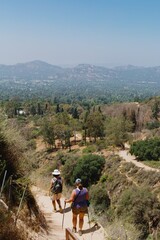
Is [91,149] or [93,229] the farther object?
[91,149]

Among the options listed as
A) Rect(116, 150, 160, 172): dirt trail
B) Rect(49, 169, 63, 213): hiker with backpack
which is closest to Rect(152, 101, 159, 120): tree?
Rect(116, 150, 160, 172): dirt trail

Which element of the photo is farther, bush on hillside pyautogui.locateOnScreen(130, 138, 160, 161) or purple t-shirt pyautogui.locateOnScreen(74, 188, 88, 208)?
bush on hillside pyautogui.locateOnScreen(130, 138, 160, 161)

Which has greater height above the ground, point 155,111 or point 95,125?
point 95,125

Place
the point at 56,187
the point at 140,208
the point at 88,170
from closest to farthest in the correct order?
the point at 56,187, the point at 140,208, the point at 88,170

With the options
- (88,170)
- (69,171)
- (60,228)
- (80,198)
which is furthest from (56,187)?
(69,171)

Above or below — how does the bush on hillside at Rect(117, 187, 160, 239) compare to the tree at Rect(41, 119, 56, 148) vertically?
above

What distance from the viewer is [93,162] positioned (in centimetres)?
3662

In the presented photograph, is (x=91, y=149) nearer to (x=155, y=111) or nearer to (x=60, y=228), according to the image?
(x=155, y=111)

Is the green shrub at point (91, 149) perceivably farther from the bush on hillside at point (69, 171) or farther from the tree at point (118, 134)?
the bush on hillside at point (69, 171)

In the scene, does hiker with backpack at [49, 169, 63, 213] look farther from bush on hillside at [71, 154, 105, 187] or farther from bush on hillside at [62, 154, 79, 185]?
bush on hillside at [62, 154, 79, 185]

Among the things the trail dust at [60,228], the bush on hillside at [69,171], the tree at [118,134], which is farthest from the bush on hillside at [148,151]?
the trail dust at [60,228]

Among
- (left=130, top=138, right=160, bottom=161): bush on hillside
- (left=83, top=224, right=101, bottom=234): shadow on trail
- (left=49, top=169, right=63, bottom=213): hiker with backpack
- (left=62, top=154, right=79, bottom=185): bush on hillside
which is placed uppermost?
(left=49, top=169, right=63, bottom=213): hiker with backpack

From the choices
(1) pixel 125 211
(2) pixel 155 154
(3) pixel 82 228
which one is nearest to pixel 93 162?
(2) pixel 155 154

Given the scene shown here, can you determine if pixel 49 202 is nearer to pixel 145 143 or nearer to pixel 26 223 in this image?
pixel 26 223
